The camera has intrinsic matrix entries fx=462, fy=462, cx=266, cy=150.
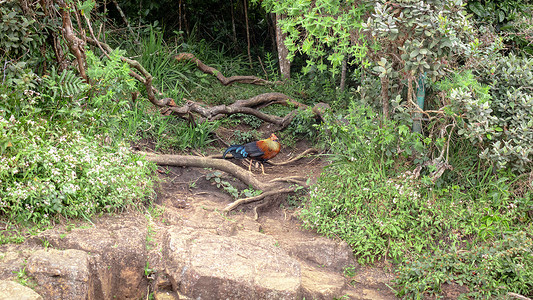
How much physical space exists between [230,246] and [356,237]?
1.35 metres

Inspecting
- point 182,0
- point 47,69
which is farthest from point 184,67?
point 47,69

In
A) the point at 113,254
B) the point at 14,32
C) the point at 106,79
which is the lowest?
the point at 113,254

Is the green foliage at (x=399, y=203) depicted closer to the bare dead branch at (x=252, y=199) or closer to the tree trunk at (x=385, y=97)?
the tree trunk at (x=385, y=97)

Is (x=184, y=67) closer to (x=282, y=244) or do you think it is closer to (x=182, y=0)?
(x=182, y=0)

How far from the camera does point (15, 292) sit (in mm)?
2842

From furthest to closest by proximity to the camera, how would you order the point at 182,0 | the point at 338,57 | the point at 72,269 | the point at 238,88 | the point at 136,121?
the point at 182,0
the point at 238,88
the point at 136,121
the point at 338,57
the point at 72,269

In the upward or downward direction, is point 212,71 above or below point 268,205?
above

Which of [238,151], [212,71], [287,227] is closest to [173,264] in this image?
[287,227]

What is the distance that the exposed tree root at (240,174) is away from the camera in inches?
219

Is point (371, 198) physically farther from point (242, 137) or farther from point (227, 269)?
point (242, 137)

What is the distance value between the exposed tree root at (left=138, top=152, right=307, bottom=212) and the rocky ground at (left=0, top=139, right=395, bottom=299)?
975mm

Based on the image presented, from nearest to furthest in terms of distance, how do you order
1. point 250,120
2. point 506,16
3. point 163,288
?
point 163,288 → point 506,16 → point 250,120

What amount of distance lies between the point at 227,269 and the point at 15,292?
1.43 meters

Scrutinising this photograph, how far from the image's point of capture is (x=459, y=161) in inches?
186
